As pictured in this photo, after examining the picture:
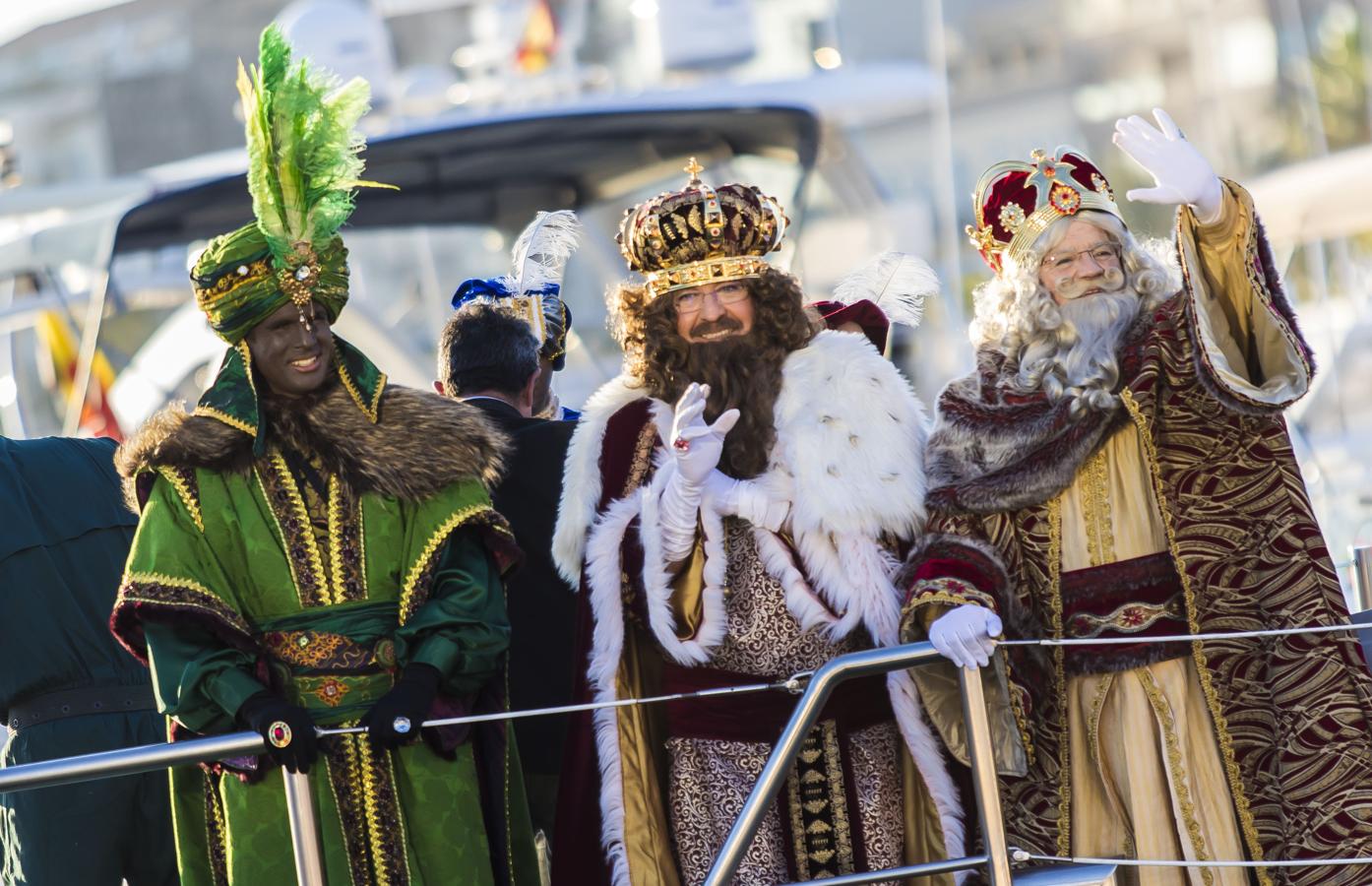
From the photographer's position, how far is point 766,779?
11.2 feet

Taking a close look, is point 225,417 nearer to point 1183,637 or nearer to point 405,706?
point 405,706

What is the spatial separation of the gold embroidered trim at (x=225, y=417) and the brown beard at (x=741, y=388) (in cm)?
86

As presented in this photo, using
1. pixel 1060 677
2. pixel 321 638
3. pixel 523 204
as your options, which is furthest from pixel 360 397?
pixel 523 204

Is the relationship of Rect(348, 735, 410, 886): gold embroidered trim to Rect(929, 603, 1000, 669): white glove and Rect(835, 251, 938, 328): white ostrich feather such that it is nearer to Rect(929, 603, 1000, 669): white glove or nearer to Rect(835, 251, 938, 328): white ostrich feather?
Rect(929, 603, 1000, 669): white glove

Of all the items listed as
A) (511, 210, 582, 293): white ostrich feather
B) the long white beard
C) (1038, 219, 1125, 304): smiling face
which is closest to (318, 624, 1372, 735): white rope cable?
the long white beard

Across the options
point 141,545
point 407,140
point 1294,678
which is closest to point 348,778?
point 141,545

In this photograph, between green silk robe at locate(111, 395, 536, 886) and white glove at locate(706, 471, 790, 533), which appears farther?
white glove at locate(706, 471, 790, 533)

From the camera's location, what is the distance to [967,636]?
11.5 feet

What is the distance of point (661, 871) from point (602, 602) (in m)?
0.54

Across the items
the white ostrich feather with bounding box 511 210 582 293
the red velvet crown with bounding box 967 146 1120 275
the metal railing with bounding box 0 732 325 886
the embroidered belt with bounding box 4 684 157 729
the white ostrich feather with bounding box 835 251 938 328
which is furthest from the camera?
the white ostrich feather with bounding box 511 210 582 293

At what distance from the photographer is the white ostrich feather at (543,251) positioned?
17.3 feet

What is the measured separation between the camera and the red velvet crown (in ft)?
12.7

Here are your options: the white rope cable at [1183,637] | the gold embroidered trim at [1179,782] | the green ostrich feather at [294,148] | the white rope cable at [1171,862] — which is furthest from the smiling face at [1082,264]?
the green ostrich feather at [294,148]

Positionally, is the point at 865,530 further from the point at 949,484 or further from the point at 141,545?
the point at 141,545
